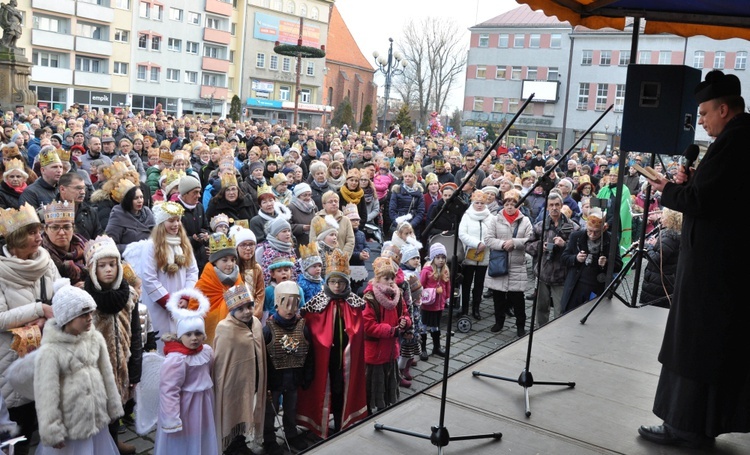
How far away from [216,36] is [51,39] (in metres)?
14.7

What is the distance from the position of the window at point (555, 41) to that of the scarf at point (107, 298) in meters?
64.8

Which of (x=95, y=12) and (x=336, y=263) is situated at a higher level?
(x=95, y=12)

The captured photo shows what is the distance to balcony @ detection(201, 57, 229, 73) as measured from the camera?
5735cm

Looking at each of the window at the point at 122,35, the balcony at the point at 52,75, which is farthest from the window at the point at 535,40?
the balcony at the point at 52,75

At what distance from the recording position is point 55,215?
5.24 m

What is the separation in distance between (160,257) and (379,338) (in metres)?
2.09

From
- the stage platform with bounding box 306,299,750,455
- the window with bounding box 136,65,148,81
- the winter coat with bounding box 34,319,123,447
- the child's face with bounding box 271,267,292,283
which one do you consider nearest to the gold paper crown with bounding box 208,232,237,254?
the child's face with bounding box 271,267,292,283

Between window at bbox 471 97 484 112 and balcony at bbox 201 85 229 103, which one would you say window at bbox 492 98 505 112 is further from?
balcony at bbox 201 85 229 103

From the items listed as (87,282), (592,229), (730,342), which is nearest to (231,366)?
(87,282)

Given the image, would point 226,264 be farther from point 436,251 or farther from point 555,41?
point 555,41

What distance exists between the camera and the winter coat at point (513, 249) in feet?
28.6

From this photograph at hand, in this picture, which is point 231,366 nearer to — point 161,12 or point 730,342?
point 730,342

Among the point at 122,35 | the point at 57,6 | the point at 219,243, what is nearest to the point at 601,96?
the point at 122,35

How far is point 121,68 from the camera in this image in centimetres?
5128
